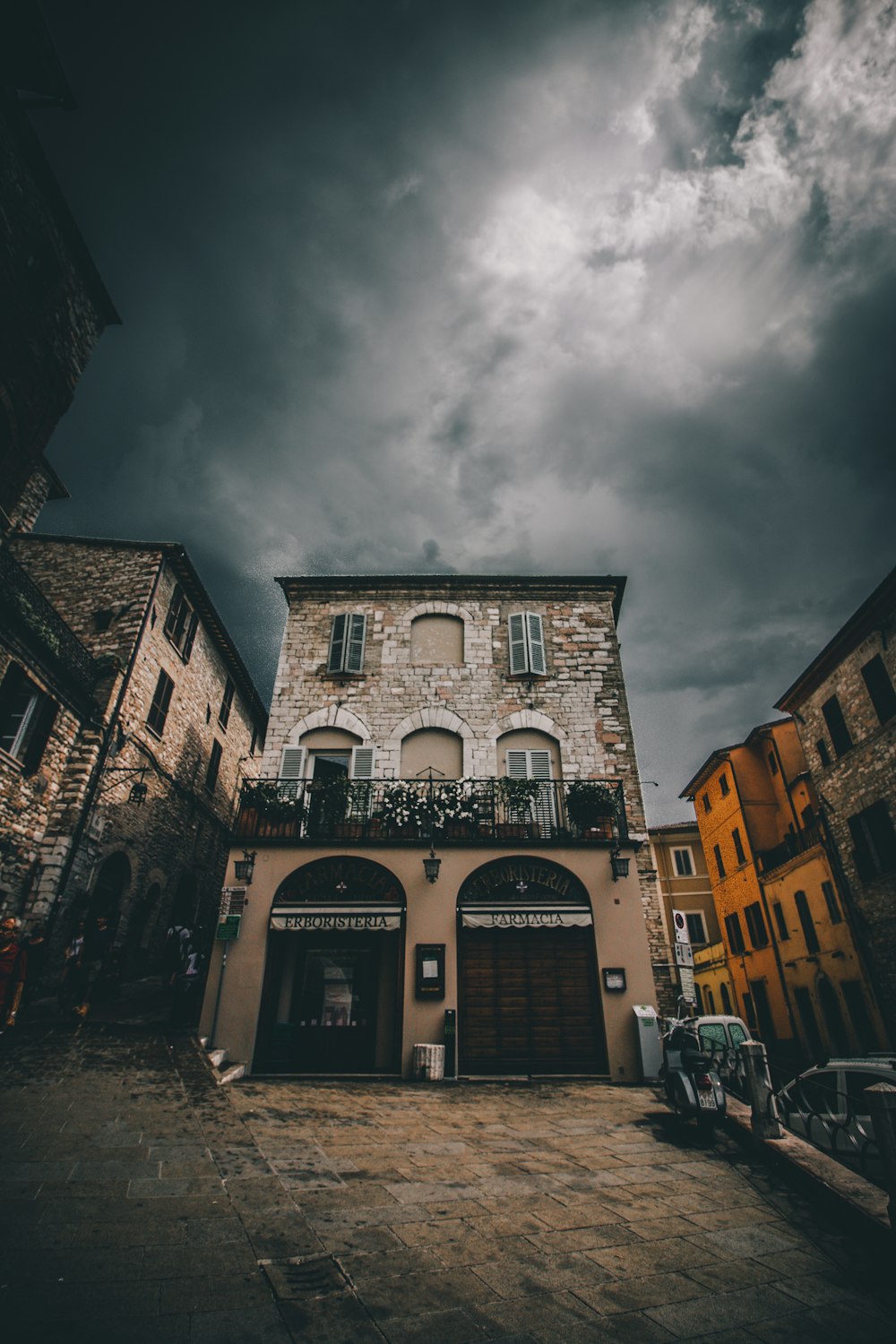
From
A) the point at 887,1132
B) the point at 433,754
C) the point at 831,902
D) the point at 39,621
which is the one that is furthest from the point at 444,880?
the point at 831,902

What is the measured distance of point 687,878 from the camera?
31.4 meters

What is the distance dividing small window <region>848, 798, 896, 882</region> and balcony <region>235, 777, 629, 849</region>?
25.9ft

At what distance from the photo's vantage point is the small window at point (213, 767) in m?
20.7

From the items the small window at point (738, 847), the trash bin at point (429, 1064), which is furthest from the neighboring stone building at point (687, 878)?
the trash bin at point (429, 1064)

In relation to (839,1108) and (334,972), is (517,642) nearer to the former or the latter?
(334,972)

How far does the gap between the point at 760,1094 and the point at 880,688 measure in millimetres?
12936

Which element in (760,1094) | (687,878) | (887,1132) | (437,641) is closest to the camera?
(887,1132)

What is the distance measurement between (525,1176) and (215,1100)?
415cm

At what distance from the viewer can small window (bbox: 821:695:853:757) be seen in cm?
1786

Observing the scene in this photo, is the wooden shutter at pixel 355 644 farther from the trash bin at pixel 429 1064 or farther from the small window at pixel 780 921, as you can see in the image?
the small window at pixel 780 921

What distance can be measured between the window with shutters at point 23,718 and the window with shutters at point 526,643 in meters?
10.4

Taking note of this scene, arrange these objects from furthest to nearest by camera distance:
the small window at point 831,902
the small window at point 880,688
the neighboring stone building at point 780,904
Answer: the small window at point 831,902, the neighboring stone building at point 780,904, the small window at point 880,688

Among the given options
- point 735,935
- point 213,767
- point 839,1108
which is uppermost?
point 213,767

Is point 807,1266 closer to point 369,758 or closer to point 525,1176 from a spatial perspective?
point 525,1176
